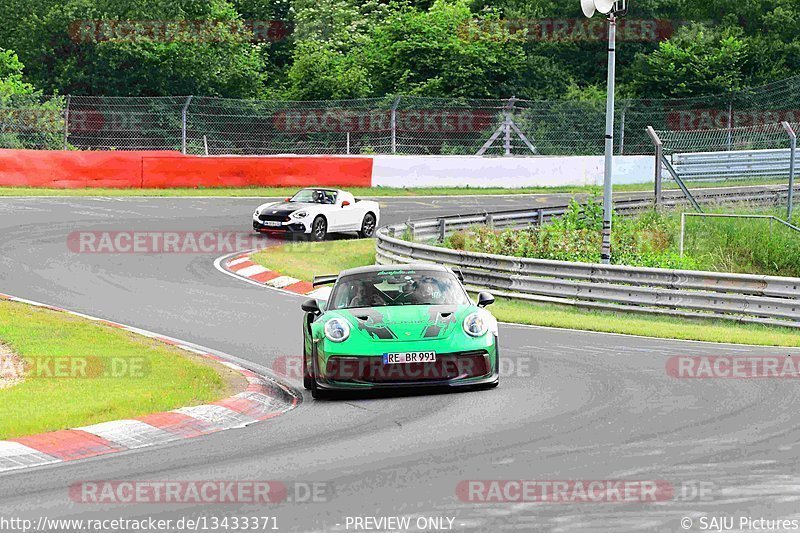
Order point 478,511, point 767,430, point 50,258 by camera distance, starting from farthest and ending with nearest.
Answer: point 50,258 → point 767,430 → point 478,511

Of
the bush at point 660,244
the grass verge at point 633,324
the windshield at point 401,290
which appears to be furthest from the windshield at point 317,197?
the windshield at point 401,290

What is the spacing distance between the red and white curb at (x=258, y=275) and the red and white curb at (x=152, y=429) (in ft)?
31.6

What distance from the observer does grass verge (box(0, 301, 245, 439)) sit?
1061 cm

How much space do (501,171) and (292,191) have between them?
7.54 meters

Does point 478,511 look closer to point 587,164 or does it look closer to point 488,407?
point 488,407

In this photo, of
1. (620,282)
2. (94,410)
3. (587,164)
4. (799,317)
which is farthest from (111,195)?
(94,410)

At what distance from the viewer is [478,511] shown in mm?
7305

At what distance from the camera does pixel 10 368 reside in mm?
13242

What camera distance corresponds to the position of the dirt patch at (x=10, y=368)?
12.4m

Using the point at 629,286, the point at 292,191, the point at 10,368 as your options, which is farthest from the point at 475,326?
the point at 292,191

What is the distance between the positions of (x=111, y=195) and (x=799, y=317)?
2246cm

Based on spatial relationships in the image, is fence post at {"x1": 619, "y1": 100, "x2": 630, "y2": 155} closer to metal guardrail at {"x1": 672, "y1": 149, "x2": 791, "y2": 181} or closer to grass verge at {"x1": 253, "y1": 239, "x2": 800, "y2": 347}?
metal guardrail at {"x1": 672, "y1": 149, "x2": 791, "y2": 181}

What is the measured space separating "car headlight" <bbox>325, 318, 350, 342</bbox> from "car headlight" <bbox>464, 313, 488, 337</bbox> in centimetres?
111

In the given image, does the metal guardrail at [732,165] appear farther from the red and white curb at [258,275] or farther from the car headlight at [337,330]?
the car headlight at [337,330]
